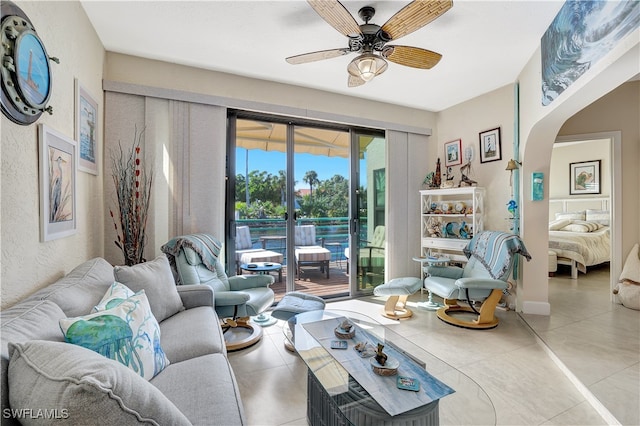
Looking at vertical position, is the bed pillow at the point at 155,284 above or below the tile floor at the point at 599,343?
above

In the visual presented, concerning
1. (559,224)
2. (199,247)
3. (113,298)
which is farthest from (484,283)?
(559,224)

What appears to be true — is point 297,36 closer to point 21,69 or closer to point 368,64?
point 368,64

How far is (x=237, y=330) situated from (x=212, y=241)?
0.91 m

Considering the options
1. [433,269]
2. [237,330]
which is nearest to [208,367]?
[237,330]

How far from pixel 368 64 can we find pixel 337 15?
1.51 ft

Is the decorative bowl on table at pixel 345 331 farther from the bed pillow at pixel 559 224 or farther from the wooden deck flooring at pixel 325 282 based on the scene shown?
the bed pillow at pixel 559 224

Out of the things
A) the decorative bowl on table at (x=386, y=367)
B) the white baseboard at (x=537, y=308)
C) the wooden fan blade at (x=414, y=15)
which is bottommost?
the white baseboard at (x=537, y=308)

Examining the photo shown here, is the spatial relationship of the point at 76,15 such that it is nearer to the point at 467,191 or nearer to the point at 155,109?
the point at 155,109

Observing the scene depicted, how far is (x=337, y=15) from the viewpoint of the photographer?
181 centimetres

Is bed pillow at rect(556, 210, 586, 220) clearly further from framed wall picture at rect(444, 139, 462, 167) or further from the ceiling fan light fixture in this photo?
the ceiling fan light fixture

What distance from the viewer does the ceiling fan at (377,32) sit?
170 cm

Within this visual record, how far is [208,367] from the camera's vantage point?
1425 millimetres

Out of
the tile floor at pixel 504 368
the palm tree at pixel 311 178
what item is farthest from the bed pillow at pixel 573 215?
the palm tree at pixel 311 178

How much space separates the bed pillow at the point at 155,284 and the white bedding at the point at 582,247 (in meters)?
5.99
